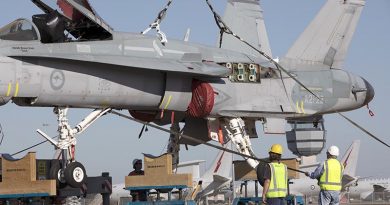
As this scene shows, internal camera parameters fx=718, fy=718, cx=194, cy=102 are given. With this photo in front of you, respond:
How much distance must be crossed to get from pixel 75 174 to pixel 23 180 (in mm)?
862

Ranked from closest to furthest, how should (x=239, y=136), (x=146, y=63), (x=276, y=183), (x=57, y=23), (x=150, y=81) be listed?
(x=276, y=183), (x=57, y=23), (x=146, y=63), (x=150, y=81), (x=239, y=136)

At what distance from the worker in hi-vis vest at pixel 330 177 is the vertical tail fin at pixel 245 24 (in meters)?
7.06

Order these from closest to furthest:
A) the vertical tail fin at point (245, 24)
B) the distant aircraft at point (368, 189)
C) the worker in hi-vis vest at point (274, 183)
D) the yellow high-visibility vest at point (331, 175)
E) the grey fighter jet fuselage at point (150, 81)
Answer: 1. the worker in hi-vis vest at point (274, 183)
2. the yellow high-visibility vest at point (331, 175)
3. the grey fighter jet fuselage at point (150, 81)
4. the vertical tail fin at point (245, 24)
5. the distant aircraft at point (368, 189)

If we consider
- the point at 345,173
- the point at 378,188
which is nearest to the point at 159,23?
the point at 345,173

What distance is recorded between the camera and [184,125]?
16.4 meters

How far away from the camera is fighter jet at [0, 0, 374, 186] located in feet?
40.8

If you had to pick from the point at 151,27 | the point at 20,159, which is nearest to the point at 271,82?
the point at 151,27

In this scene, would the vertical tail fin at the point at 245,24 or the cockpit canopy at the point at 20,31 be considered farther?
the vertical tail fin at the point at 245,24

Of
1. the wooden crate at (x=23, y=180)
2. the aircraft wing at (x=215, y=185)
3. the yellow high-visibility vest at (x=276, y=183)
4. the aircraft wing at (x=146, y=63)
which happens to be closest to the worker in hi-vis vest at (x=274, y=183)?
the yellow high-visibility vest at (x=276, y=183)

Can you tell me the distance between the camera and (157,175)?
44.3 feet

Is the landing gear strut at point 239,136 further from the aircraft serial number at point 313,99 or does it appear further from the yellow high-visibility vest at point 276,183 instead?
the yellow high-visibility vest at point 276,183

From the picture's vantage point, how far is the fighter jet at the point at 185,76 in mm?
12430

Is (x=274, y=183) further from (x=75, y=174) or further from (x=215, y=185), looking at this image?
(x=215, y=185)

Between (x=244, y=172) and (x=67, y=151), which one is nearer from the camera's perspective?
(x=67, y=151)
